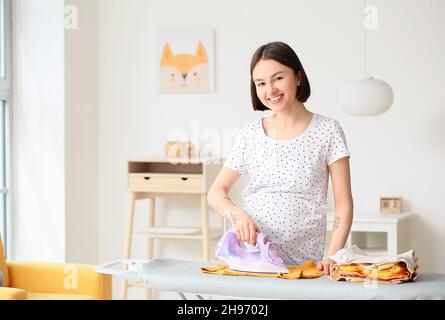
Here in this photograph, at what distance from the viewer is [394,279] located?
1.73m

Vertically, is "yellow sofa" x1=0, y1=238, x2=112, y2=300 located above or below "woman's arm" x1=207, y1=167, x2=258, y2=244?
below

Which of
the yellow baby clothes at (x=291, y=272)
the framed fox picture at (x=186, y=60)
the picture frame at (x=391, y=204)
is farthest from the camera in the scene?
the framed fox picture at (x=186, y=60)

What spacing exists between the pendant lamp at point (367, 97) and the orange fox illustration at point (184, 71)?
91cm

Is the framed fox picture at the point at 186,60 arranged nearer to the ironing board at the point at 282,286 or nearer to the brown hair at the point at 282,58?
the brown hair at the point at 282,58

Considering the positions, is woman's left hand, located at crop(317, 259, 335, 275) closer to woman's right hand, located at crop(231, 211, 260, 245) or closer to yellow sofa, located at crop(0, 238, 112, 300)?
woman's right hand, located at crop(231, 211, 260, 245)

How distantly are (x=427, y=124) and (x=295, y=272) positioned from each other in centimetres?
238

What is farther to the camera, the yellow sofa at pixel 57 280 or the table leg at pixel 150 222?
the table leg at pixel 150 222

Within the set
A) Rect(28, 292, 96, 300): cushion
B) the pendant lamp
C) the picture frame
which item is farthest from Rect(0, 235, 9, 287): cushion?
the picture frame

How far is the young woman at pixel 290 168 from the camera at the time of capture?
6.22ft

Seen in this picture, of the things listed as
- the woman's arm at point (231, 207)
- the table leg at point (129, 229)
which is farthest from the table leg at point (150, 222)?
the woman's arm at point (231, 207)

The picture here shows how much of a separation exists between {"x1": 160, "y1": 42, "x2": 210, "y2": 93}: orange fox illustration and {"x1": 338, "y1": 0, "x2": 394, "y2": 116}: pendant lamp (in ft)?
3.00

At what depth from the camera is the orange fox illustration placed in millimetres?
4391
